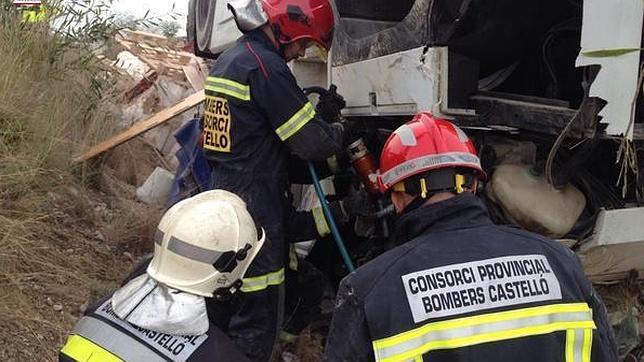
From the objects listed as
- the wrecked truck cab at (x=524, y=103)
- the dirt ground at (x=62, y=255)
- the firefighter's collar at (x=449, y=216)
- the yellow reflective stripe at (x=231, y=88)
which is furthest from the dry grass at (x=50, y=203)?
the firefighter's collar at (x=449, y=216)

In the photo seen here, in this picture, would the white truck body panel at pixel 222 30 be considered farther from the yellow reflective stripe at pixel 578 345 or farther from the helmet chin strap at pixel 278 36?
the yellow reflective stripe at pixel 578 345

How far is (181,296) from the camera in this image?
1630mm

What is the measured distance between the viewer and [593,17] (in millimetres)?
2037

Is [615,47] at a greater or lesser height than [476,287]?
greater

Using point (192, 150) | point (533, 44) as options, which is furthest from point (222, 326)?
point (192, 150)

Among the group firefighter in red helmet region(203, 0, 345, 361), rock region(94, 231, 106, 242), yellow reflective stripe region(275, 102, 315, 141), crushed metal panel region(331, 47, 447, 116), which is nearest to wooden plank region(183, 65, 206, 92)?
rock region(94, 231, 106, 242)

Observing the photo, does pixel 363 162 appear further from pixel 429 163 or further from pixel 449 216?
pixel 449 216

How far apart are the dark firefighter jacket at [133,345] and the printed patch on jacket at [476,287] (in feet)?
1.56

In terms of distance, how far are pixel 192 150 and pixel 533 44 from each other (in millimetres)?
2724

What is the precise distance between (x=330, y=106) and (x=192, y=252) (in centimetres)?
157

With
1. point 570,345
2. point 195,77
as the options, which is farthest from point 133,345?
point 195,77

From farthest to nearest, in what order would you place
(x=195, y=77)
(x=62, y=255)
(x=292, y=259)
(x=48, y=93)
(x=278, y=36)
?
(x=195, y=77), (x=48, y=93), (x=62, y=255), (x=292, y=259), (x=278, y=36)

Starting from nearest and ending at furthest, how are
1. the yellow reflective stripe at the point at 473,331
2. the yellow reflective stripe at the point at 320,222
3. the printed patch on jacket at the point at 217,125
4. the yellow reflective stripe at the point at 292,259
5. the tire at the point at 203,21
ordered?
the yellow reflective stripe at the point at 473,331 < the printed patch on jacket at the point at 217,125 < the yellow reflective stripe at the point at 320,222 < the yellow reflective stripe at the point at 292,259 < the tire at the point at 203,21

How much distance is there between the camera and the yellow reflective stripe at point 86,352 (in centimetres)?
150
